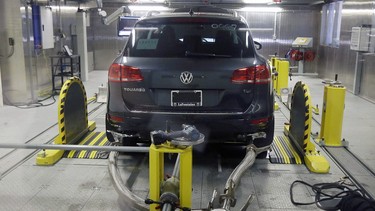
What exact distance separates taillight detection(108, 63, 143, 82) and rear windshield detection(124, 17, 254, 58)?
0.78 ft

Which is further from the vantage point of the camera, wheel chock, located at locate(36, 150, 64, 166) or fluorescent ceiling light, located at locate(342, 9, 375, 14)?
fluorescent ceiling light, located at locate(342, 9, 375, 14)

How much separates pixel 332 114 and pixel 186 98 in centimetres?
227

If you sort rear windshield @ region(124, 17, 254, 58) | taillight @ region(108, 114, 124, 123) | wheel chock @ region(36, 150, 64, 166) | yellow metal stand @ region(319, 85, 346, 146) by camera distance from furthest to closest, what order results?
1. yellow metal stand @ region(319, 85, 346, 146)
2. wheel chock @ region(36, 150, 64, 166)
3. rear windshield @ region(124, 17, 254, 58)
4. taillight @ region(108, 114, 124, 123)

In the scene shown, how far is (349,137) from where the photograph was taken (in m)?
5.57

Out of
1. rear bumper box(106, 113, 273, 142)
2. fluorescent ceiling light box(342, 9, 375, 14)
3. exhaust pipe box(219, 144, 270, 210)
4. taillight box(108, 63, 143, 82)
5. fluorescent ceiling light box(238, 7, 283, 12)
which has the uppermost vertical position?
fluorescent ceiling light box(238, 7, 283, 12)

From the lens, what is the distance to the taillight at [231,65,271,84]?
3541 millimetres

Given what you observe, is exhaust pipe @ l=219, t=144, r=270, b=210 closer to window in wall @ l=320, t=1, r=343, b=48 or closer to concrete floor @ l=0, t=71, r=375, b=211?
concrete floor @ l=0, t=71, r=375, b=211

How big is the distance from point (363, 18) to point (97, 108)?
6700mm

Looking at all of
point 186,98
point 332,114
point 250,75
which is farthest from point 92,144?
point 332,114

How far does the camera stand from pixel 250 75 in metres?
3.56

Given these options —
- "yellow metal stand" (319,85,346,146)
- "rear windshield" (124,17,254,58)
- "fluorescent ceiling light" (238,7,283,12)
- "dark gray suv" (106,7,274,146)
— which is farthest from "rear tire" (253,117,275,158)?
"fluorescent ceiling light" (238,7,283,12)

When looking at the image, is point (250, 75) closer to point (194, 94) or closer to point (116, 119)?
point (194, 94)

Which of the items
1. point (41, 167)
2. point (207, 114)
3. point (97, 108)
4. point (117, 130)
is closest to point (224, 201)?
point (207, 114)

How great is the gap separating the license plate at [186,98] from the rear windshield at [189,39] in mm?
445
